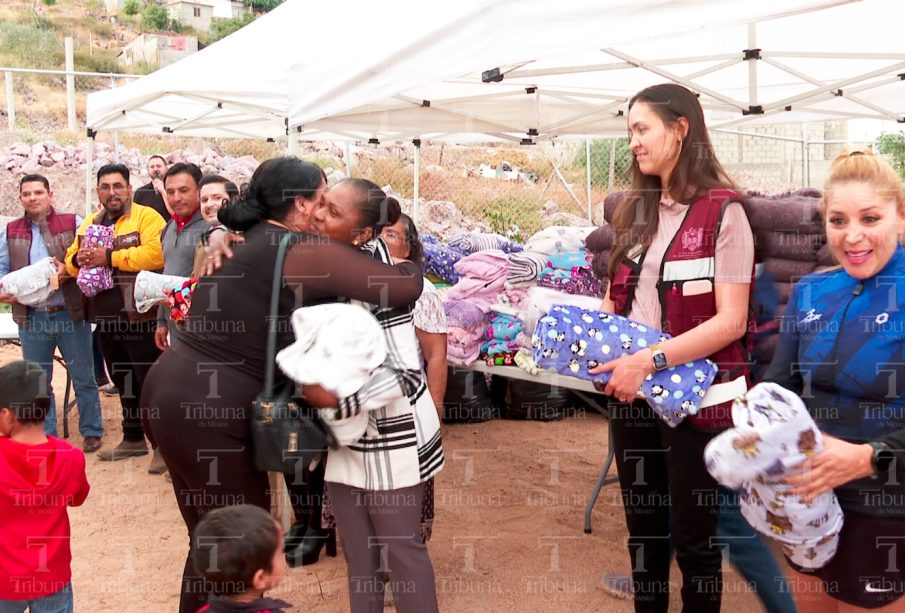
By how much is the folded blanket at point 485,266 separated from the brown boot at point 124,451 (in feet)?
9.70

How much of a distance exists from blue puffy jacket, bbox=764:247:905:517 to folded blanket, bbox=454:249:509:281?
260cm

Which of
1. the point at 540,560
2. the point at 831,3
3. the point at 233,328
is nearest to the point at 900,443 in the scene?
the point at 831,3

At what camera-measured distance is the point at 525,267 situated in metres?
4.45

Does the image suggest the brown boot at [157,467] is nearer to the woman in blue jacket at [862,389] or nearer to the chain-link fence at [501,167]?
the woman in blue jacket at [862,389]

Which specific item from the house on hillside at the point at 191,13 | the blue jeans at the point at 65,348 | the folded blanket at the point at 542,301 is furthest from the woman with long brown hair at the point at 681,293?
the house on hillside at the point at 191,13

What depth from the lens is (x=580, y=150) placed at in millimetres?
20344

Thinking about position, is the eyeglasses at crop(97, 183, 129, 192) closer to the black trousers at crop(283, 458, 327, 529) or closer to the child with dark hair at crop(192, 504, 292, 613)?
the black trousers at crop(283, 458, 327, 529)

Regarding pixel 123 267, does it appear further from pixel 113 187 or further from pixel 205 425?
pixel 205 425

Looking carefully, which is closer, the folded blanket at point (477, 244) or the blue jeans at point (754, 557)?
the blue jeans at point (754, 557)

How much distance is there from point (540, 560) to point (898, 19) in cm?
356

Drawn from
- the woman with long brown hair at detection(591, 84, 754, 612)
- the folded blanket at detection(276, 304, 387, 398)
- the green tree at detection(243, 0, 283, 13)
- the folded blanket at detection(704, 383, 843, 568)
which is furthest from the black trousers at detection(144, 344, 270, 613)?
the green tree at detection(243, 0, 283, 13)

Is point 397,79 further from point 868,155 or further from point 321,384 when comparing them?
point 868,155

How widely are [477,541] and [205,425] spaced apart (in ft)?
7.14

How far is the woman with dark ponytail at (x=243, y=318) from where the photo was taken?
2.36m
